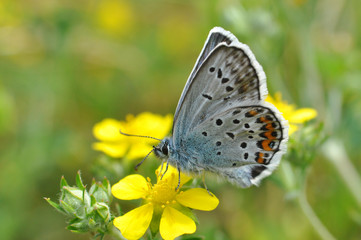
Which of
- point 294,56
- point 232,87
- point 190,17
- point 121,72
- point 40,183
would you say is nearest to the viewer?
point 232,87

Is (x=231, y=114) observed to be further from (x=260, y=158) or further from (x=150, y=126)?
(x=150, y=126)

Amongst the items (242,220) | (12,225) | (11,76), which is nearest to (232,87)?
(242,220)

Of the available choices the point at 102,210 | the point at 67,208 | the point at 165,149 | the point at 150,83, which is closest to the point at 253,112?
the point at 165,149

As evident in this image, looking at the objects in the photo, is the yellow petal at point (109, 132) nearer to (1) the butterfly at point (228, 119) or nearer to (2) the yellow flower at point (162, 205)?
(2) the yellow flower at point (162, 205)

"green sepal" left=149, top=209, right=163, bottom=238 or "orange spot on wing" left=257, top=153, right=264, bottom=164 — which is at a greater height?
"orange spot on wing" left=257, top=153, right=264, bottom=164

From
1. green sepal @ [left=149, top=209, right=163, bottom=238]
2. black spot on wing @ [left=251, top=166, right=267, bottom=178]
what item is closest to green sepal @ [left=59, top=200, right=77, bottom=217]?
green sepal @ [left=149, top=209, right=163, bottom=238]

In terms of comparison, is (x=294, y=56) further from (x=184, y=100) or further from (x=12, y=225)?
(x=12, y=225)

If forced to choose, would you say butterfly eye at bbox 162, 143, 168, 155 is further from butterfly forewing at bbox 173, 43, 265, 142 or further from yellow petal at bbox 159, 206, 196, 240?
yellow petal at bbox 159, 206, 196, 240
